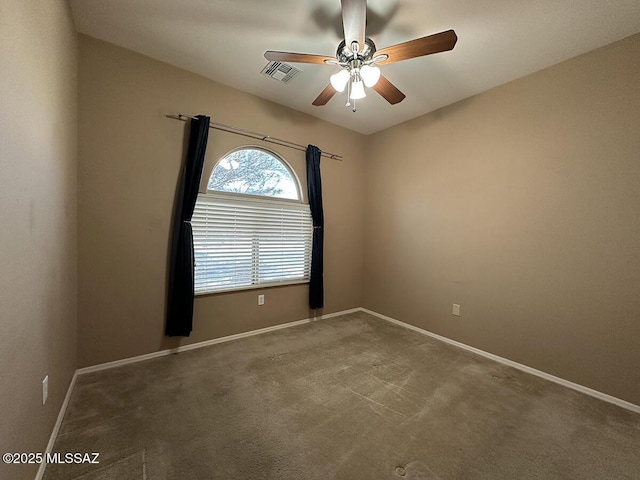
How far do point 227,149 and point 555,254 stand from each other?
3.36 metres

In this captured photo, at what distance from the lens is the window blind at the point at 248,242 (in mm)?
2762

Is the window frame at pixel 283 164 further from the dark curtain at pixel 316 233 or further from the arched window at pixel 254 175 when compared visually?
the dark curtain at pixel 316 233

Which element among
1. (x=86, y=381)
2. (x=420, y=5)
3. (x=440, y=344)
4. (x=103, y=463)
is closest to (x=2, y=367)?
(x=103, y=463)

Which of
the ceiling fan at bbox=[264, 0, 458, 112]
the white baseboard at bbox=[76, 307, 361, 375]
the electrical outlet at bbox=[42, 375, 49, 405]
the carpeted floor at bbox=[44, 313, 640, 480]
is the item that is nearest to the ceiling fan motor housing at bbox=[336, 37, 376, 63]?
the ceiling fan at bbox=[264, 0, 458, 112]

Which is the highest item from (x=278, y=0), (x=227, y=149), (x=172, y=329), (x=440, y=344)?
(x=278, y=0)

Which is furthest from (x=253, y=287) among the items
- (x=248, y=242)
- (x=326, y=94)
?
(x=326, y=94)

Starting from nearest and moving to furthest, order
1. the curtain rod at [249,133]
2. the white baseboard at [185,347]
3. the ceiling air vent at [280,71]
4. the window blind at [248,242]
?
the white baseboard at [185,347] → the ceiling air vent at [280,71] → the curtain rod at [249,133] → the window blind at [248,242]

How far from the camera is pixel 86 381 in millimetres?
2051

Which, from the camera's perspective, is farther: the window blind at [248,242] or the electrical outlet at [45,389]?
the window blind at [248,242]

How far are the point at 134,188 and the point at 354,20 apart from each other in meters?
2.25

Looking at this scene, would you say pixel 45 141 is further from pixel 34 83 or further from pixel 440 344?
pixel 440 344

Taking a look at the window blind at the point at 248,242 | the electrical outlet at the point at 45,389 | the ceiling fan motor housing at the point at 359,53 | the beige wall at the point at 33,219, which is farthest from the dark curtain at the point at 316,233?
the electrical outlet at the point at 45,389

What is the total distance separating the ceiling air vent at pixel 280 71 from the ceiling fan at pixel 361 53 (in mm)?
542

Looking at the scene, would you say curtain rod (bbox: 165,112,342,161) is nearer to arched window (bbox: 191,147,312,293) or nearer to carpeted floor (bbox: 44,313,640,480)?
arched window (bbox: 191,147,312,293)
